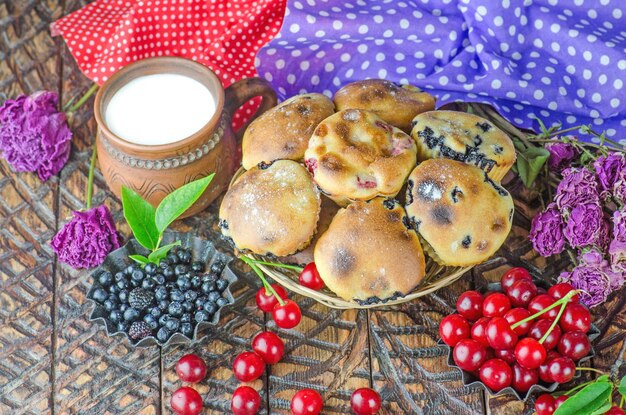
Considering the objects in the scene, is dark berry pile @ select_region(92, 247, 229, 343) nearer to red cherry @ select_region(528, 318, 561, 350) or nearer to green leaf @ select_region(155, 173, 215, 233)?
green leaf @ select_region(155, 173, 215, 233)

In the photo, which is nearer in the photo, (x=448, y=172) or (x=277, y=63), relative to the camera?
(x=448, y=172)

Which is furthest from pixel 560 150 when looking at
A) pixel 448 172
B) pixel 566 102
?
pixel 448 172

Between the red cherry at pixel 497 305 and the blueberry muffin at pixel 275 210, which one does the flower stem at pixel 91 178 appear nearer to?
the blueberry muffin at pixel 275 210

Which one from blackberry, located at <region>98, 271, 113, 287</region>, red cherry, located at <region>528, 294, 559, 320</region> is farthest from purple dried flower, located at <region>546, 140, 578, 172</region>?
blackberry, located at <region>98, 271, 113, 287</region>

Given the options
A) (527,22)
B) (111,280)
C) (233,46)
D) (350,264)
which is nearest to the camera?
(350,264)

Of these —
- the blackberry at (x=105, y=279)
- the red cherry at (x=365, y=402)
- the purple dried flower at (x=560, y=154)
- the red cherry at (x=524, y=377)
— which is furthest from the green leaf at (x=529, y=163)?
the blackberry at (x=105, y=279)

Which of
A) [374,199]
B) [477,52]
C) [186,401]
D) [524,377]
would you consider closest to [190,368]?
[186,401]

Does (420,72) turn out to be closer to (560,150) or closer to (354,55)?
(354,55)
